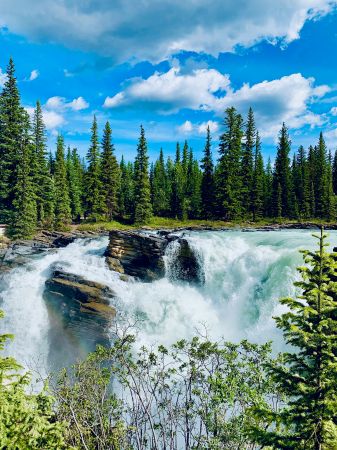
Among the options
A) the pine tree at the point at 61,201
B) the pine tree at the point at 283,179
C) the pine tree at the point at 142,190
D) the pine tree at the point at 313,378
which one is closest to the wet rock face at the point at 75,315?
the pine tree at the point at 313,378

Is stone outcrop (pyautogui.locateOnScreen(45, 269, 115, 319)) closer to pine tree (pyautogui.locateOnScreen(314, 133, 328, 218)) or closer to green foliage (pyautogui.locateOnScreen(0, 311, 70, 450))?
green foliage (pyautogui.locateOnScreen(0, 311, 70, 450))

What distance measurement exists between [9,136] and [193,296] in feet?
123

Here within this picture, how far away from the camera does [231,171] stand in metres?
61.5

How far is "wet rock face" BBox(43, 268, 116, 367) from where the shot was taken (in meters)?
26.0

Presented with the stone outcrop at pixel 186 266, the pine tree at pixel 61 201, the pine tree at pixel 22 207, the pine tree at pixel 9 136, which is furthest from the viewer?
the pine tree at pixel 61 201

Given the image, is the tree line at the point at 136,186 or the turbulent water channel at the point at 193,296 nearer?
the turbulent water channel at the point at 193,296

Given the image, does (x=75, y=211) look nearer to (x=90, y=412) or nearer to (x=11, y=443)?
(x=90, y=412)

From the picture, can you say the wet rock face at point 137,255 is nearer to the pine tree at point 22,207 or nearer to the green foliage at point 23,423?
the pine tree at point 22,207

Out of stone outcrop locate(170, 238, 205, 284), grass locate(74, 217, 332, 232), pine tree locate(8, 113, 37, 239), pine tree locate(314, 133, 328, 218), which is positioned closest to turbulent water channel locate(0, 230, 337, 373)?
stone outcrop locate(170, 238, 205, 284)

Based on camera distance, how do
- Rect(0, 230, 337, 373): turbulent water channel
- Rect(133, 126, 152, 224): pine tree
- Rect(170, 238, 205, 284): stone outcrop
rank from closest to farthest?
Rect(0, 230, 337, 373): turbulent water channel
Rect(170, 238, 205, 284): stone outcrop
Rect(133, 126, 152, 224): pine tree

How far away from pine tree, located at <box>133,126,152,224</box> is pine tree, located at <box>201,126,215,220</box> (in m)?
9.76

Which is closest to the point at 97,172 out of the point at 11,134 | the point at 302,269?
the point at 11,134

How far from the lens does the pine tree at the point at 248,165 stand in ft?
209

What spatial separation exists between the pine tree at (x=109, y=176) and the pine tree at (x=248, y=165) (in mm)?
22843
